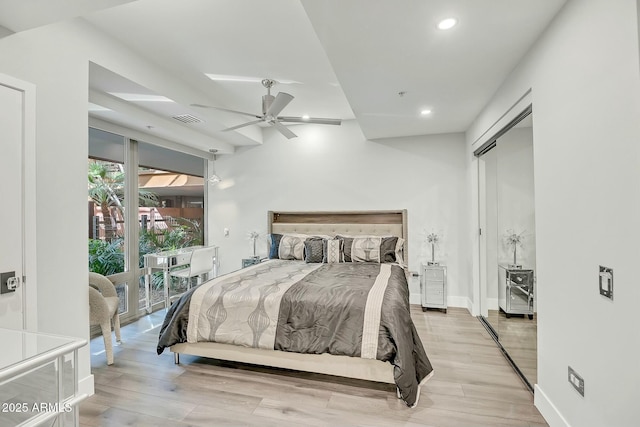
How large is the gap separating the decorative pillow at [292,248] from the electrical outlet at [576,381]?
313 cm

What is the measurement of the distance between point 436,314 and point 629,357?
297 centimetres

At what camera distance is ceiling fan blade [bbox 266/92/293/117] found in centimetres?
274

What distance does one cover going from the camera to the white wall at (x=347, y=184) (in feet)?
14.7

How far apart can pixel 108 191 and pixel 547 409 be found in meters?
4.69

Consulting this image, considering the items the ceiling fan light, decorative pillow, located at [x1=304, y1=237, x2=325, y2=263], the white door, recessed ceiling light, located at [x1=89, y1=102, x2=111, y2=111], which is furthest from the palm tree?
decorative pillow, located at [x1=304, y1=237, x2=325, y2=263]

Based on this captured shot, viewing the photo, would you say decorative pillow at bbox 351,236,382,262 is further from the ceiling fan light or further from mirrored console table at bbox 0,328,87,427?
mirrored console table at bbox 0,328,87,427

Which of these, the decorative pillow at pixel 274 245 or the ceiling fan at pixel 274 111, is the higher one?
the ceiling fan at pixel 274 111

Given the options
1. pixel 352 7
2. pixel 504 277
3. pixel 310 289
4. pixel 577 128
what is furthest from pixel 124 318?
pixel 577 128

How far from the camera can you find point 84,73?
7.50 ft

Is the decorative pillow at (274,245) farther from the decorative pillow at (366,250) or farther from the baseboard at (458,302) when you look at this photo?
the baseboard at (458,302)

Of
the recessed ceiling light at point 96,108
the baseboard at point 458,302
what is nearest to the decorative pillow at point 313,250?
the baseboard at point 458,302

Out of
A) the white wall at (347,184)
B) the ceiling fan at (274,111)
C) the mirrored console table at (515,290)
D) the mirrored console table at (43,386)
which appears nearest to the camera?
the mirrored console table at (43,386)

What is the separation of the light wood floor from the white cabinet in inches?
47.1

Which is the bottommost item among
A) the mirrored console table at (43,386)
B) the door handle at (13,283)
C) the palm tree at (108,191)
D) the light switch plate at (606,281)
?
the mirrored console table at (43,386)
